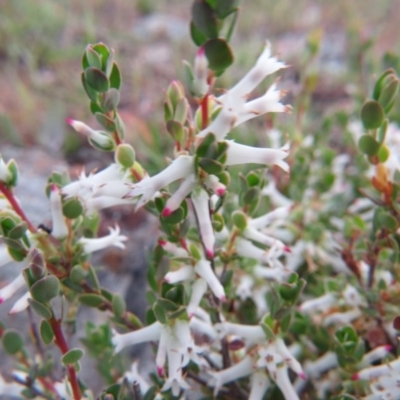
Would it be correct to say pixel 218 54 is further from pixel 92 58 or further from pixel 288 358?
pixel 288 358

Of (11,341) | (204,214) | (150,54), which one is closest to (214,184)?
(204,214)

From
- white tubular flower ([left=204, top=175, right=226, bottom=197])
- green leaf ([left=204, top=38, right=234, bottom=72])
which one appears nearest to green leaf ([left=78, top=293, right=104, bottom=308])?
white tubular flower ([left=204, top=175, right=226, bottom=197])

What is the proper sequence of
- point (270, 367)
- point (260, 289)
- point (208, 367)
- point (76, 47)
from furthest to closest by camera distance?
point (76, 47) < point (260, 289) < point (208, 367) < point (270, 367)

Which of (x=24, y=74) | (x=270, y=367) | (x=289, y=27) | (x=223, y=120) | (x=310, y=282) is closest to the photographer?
(x=223, y=120)

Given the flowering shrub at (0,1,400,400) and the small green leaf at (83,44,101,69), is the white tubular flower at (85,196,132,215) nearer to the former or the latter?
the flowering shrub at (0,1,400,400)

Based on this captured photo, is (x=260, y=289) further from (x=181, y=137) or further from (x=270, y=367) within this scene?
(x=181, y=137)

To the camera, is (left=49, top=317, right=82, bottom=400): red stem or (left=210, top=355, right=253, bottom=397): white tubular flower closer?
(left=49, top=317, right=82, bottom=400): red stem

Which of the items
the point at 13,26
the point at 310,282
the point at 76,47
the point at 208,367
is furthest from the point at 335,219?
the point at 13,26
